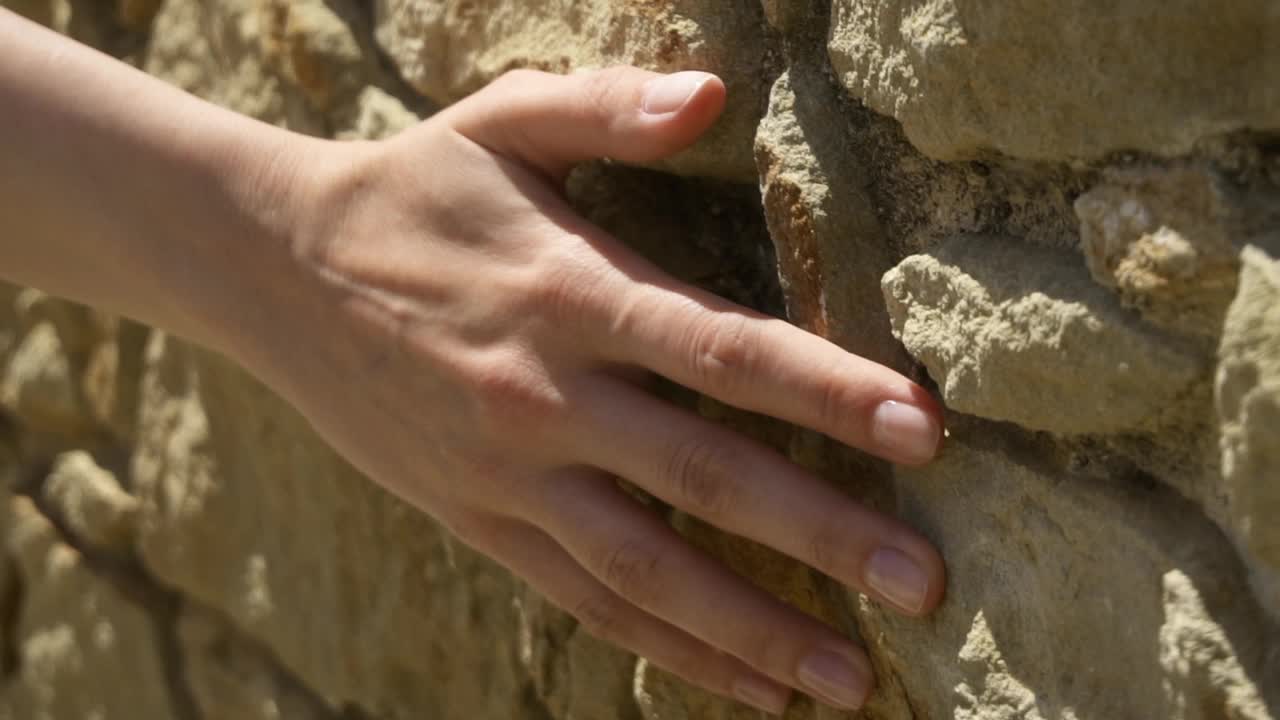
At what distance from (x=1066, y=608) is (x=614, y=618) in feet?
1.09

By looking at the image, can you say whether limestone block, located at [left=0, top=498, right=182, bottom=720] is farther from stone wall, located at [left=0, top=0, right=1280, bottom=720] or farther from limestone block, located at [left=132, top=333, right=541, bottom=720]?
stone wall, located at [left=0, top=0, right=1280, bottom=720]

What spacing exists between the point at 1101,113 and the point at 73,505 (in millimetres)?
1432

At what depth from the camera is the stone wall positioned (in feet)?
1.87

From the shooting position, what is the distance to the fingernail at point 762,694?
0.87 m

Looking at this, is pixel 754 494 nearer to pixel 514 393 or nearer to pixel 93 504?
pixel 514 393

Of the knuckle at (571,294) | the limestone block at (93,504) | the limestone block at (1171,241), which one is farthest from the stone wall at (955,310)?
the limestone block at (93,504)

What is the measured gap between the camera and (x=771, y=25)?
0.82 metres

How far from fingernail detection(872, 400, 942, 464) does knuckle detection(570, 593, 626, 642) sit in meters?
0.26

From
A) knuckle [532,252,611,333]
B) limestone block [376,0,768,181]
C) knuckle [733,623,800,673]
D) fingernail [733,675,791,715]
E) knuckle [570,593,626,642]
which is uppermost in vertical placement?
limestone block [376,0,768,181]

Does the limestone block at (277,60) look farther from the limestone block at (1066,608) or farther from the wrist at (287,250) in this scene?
the limestone block at (1066,608)

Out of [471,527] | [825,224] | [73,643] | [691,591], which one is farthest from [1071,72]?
[73,643]

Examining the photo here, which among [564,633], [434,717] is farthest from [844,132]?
[434,717]

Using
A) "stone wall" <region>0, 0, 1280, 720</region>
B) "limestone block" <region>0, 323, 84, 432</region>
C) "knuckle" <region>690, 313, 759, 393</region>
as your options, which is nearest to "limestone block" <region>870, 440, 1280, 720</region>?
"stone wall" <region>0, 0, 1280, 720</region>

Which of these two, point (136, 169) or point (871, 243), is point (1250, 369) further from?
point (136, 169)
